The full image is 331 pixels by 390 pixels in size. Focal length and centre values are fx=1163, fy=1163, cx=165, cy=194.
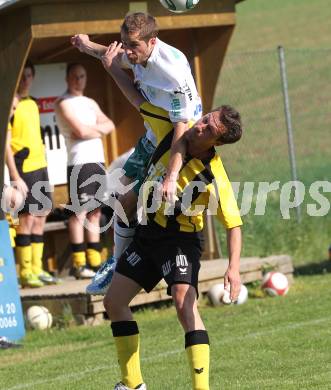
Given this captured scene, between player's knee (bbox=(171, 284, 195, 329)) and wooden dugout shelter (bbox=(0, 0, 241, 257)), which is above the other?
wooden dugout shelter (bbox=(0, 0, 241, 257))

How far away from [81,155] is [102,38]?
149 centimetres

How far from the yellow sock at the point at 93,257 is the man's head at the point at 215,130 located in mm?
5643

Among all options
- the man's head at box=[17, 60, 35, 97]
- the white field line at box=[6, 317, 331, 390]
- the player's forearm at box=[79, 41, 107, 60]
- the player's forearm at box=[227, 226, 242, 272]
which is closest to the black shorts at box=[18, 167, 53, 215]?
the man's head at box=[17, 60, 35, 97]

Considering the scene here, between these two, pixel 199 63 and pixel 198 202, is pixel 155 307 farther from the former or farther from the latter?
pixel 198 202

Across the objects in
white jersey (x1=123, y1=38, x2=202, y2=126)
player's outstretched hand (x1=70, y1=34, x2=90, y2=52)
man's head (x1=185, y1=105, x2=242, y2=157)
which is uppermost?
player's outstretched hand (x1=70, y1=34, x2=90, y2=52)

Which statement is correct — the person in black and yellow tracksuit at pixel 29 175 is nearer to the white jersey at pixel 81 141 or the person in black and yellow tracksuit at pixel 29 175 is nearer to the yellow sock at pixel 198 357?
the white jersey at pixel 81 141

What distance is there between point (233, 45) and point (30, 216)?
3229 centimetres

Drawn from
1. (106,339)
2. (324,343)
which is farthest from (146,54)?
(106,339)

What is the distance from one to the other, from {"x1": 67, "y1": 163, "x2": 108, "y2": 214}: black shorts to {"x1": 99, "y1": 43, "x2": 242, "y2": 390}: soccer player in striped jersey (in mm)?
4774

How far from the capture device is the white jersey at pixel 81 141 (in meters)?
12.0

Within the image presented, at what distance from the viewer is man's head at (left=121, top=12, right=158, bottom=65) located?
6996mm

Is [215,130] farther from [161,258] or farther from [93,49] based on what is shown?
[93,49]

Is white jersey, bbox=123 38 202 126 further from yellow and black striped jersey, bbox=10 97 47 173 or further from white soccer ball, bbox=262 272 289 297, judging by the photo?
white soccer ball, bbox=262 272 289 297

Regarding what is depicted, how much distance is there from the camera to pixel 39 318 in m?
11.0
